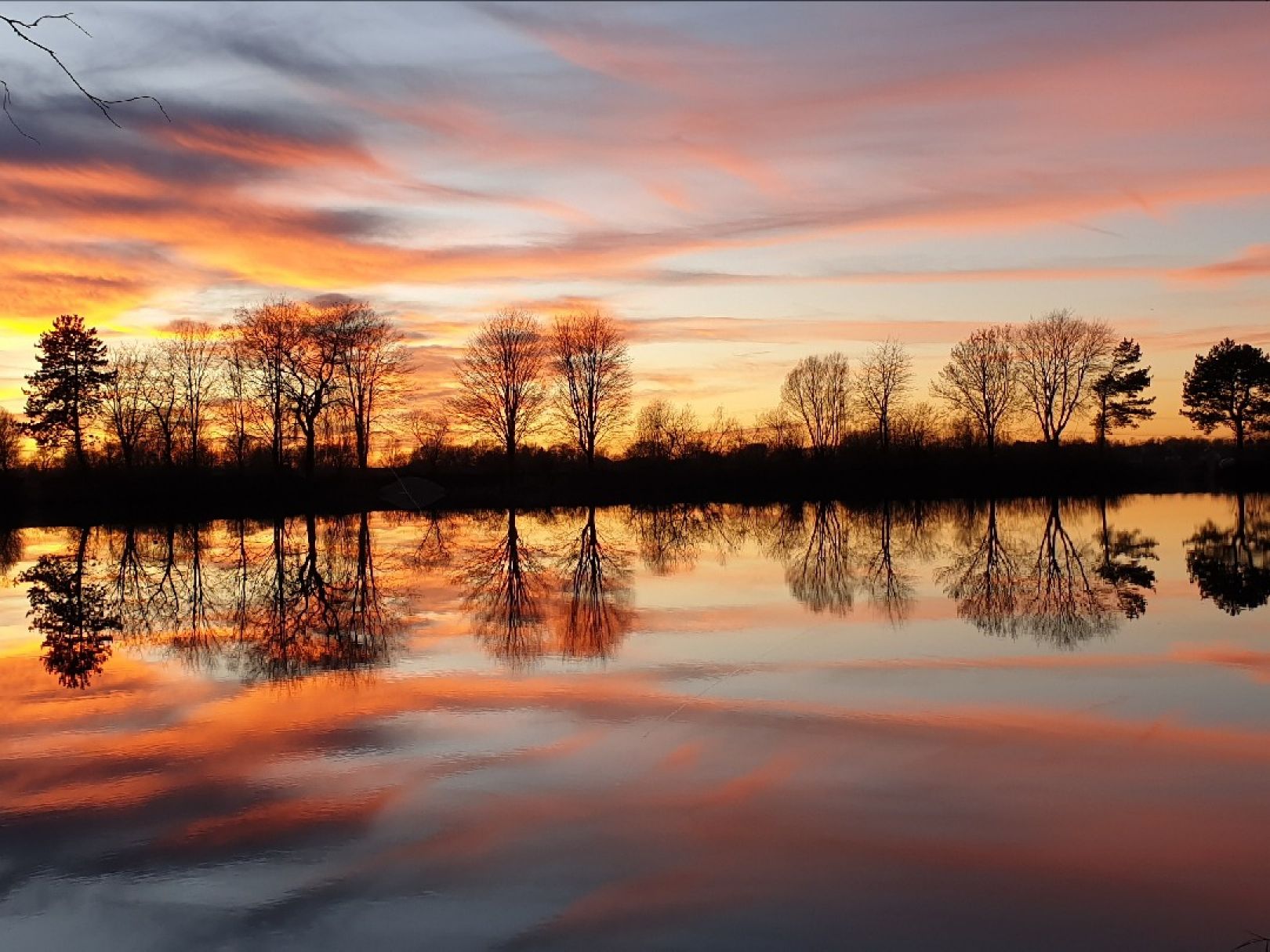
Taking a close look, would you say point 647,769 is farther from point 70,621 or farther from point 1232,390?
point 1232,390

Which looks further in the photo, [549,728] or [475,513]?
[475,513]

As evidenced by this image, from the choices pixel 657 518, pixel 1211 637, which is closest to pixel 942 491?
pixel 657 518

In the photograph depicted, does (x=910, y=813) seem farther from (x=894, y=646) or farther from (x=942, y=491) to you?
(x=942, y=491)

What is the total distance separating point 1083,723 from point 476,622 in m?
9.66

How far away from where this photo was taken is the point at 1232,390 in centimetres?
7688

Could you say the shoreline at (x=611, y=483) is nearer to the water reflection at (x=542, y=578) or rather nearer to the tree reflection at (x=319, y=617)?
the water reflection at (x=542, y=578)

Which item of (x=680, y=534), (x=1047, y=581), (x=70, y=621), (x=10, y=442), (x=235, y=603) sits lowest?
(x=70, y=621)

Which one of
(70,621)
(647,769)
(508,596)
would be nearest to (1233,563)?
(508,596)

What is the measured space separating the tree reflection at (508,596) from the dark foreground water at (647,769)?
A: 0.47 ft

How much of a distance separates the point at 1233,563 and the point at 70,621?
24.0 metres

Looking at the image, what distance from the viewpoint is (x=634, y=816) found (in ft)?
25.8

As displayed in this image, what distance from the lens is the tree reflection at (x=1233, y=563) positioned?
59.9ft

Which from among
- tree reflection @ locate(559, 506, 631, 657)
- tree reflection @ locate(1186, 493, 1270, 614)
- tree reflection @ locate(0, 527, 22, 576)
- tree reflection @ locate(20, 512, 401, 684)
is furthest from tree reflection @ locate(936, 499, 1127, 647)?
tree reflection @ locate(0, 527, 22, 576)

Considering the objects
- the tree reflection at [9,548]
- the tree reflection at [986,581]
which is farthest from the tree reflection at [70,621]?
the tree reflection at [986,581]
